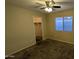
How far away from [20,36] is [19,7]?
1.56 metres

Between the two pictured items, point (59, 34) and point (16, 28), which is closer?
point (16, 28)

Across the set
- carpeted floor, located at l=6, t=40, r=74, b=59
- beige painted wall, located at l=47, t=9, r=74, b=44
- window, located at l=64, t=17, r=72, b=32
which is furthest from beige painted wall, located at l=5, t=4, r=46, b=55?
window, located at l=64, t=17, r=72, b=32

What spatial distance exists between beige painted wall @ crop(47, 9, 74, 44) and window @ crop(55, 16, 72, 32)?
0.27 meters

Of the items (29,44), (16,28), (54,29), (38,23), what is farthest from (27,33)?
(54,29)

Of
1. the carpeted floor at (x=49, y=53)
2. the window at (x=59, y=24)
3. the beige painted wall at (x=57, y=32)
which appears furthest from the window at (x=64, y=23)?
the carpeted floor at (x=49, y=53)

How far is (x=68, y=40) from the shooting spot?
7121mm

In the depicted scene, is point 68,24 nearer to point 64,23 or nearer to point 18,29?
point 64,23

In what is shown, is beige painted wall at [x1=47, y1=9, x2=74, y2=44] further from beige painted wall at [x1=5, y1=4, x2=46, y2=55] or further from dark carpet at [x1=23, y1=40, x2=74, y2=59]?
beige painted wall at [x1=5, y1=4, x2=46, y2=55]

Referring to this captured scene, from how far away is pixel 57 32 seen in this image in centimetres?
807

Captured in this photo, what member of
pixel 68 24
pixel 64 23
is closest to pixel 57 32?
pixel 64 23

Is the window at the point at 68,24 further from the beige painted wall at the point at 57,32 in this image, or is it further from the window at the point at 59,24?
the window at the point at 59,24
